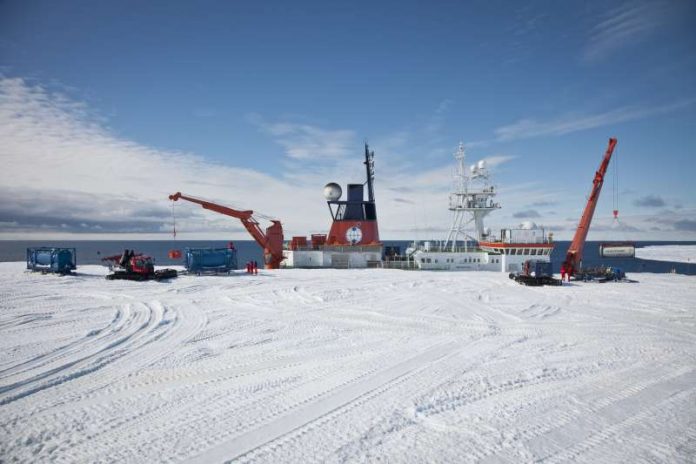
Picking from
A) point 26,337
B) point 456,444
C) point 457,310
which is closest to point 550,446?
point 456,444

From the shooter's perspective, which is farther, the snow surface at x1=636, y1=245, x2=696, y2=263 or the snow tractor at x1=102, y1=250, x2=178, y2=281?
the snow surface at x1=636, y1=245, x2=696, y2=263

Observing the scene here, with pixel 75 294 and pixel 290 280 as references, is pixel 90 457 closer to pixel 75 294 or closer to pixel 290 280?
pixel 75 294

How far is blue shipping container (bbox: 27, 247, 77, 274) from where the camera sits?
25.9 meters

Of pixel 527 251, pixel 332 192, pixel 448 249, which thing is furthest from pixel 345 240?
pixel 527 251

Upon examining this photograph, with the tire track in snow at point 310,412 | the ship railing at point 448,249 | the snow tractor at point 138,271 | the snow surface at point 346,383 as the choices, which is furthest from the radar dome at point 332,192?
the tire track in snow at point 310,412

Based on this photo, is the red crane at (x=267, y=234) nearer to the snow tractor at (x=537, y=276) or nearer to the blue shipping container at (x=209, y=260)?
the blue shipping container at (x=209, y=260)

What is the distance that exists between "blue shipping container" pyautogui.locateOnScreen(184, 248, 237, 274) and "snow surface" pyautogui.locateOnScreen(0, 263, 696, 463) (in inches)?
461

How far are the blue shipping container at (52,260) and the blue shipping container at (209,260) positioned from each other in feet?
29.3

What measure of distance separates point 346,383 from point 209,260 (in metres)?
23.3

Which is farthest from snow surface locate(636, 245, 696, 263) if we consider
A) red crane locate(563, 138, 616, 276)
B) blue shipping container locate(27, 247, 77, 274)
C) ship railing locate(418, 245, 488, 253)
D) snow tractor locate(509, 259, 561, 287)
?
blue shipping container locate(27, 247, 77, 274)

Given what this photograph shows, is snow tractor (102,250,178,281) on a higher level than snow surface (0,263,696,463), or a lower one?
higher

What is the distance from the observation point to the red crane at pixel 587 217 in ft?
87.6

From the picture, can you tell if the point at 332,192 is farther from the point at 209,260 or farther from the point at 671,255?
the point at 671,255

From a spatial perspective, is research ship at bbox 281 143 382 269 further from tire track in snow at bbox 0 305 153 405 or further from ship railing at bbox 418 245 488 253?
tire track in snow at bbox 0 305 153 405
